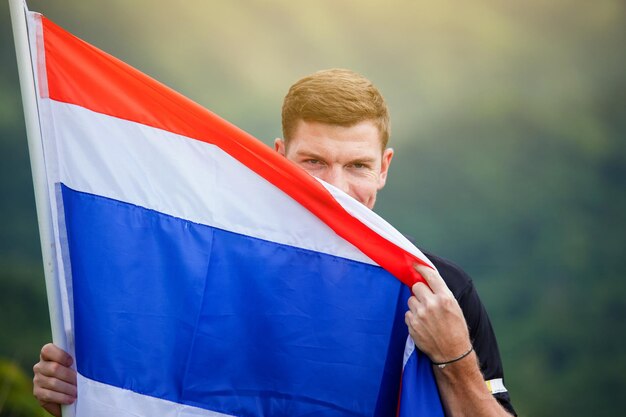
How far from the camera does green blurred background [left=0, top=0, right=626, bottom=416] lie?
423 cm

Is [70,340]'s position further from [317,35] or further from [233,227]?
[317,35]

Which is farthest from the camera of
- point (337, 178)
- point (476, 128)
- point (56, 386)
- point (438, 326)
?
point (476, 128)

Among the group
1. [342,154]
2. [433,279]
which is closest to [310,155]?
[342,154]

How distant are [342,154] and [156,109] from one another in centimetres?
54

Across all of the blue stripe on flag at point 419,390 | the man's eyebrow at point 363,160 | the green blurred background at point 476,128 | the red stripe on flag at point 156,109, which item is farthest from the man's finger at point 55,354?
the green blurred background at point 476,128

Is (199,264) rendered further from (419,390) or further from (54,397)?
(419,390)

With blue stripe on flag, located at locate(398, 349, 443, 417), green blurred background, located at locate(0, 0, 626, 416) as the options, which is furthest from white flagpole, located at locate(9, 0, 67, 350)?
green blurred background, located at locate(0, 0, 626, 416)

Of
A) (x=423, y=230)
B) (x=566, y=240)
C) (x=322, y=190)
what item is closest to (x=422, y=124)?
(x=423, y=230)

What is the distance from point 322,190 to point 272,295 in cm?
28

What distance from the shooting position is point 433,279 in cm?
175

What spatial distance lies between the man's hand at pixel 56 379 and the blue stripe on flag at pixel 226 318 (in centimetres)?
5

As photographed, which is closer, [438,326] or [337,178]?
[438,326]

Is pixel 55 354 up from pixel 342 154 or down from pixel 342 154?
down

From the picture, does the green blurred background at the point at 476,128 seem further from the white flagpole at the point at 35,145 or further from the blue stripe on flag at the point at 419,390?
the blue stripe on flag at the point at 419,390
